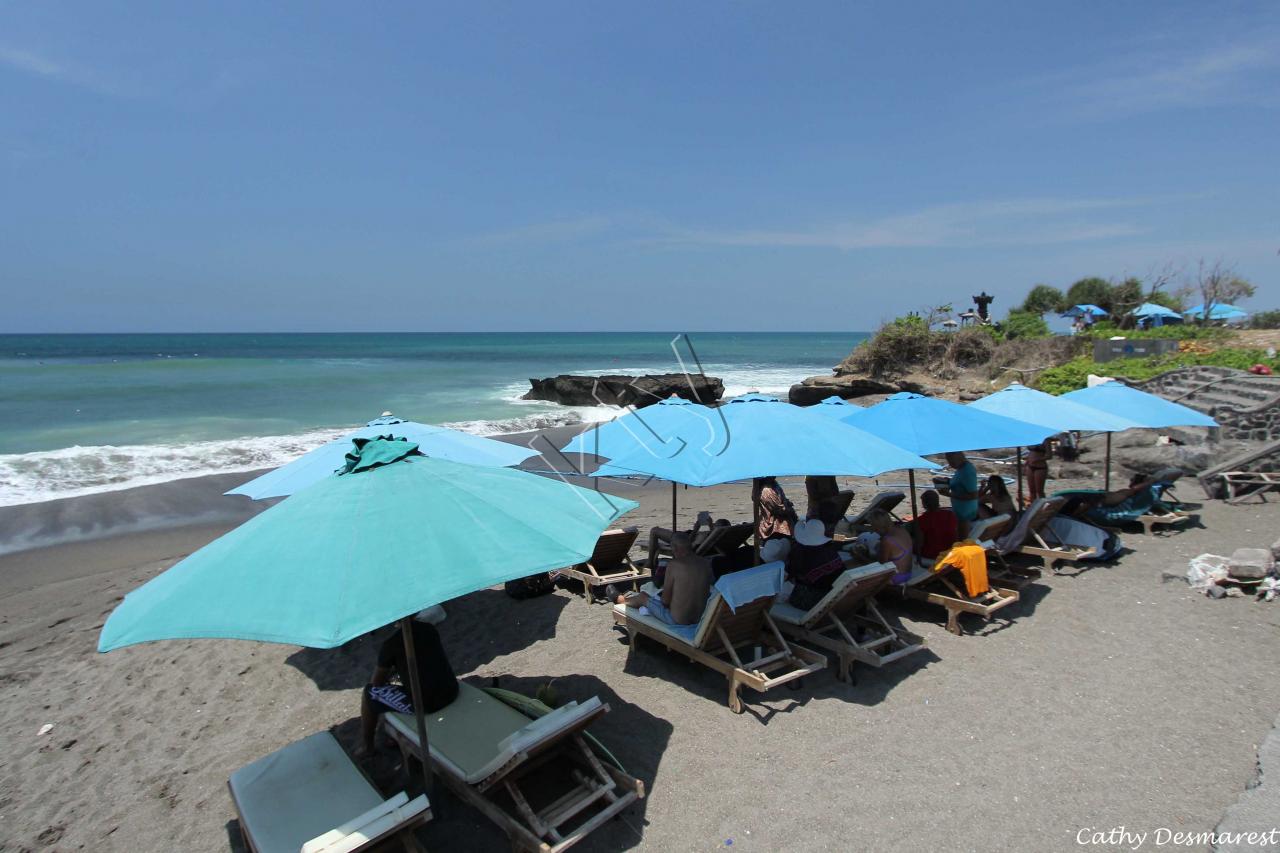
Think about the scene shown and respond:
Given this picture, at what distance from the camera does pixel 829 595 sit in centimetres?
508

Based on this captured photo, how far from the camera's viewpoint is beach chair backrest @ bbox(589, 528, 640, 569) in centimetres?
711

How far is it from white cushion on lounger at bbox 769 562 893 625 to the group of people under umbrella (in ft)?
1.51

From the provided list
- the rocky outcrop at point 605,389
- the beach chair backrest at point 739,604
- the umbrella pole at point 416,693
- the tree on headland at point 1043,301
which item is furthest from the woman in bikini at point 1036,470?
the tree on headland at point 1043,301

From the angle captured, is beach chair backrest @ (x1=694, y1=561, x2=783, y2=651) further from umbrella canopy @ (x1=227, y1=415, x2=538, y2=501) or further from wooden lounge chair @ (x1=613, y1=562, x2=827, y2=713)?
umbrella canopy @ (x1=227, y1=415, x2=538, y2=501)

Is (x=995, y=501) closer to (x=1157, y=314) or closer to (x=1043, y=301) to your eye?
(x=1157, y=314)

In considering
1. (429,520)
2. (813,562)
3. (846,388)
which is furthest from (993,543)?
(846,388)

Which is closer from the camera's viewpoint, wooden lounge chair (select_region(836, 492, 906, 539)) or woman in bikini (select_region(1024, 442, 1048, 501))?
wooden lounge chair (select_region(836, 492, 906, 539))

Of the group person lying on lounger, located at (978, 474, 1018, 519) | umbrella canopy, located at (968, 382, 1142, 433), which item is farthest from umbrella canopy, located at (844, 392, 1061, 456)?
person lying on lounger, located at (978, 474, 1018, 519)

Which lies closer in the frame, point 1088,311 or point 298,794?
point 298,794

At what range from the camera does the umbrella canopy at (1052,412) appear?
23.0 feet

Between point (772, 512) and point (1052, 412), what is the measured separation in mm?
3780

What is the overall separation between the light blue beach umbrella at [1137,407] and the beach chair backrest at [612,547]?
218 inches

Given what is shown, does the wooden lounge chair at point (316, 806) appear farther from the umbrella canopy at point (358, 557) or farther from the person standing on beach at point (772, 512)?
the person standing on beach at point (772, 512)

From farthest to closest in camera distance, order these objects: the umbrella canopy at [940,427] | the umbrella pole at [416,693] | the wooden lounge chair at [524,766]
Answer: the umbrella canopy at [940,427]
the umbrella pole at [416,693]
the wooden lounge chair at [524,766]
